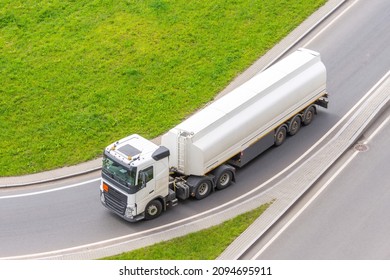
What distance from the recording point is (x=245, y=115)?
31.5 metres

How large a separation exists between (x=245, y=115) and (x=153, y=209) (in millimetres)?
5680

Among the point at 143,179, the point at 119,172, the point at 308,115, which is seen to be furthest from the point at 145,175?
the point at 308,115

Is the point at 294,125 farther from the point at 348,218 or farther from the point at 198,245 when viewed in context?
the point at 198,245

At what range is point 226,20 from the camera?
1652 inches

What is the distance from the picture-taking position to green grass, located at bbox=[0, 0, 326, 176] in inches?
1378

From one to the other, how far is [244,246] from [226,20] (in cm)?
1730

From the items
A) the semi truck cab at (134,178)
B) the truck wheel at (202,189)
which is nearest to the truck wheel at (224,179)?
the truck wheel at (202,189)

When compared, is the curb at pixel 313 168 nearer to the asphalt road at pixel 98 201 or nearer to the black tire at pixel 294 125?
the asphalt road at pixel 98 201

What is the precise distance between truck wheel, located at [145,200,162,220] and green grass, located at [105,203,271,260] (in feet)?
5.63

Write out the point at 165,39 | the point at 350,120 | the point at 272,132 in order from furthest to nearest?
1. the point at 165,39
2. the point at 350,120
3. the point at 272,132

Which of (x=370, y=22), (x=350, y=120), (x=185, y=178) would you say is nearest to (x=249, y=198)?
(x=185, y=178)

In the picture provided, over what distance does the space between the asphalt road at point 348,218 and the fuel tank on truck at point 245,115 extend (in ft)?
11.6

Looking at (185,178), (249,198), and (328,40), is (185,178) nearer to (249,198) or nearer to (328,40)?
(249,198)

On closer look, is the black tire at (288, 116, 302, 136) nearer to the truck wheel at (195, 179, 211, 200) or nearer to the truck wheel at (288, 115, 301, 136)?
the truck wheel at (288, 115, 301, 136)
